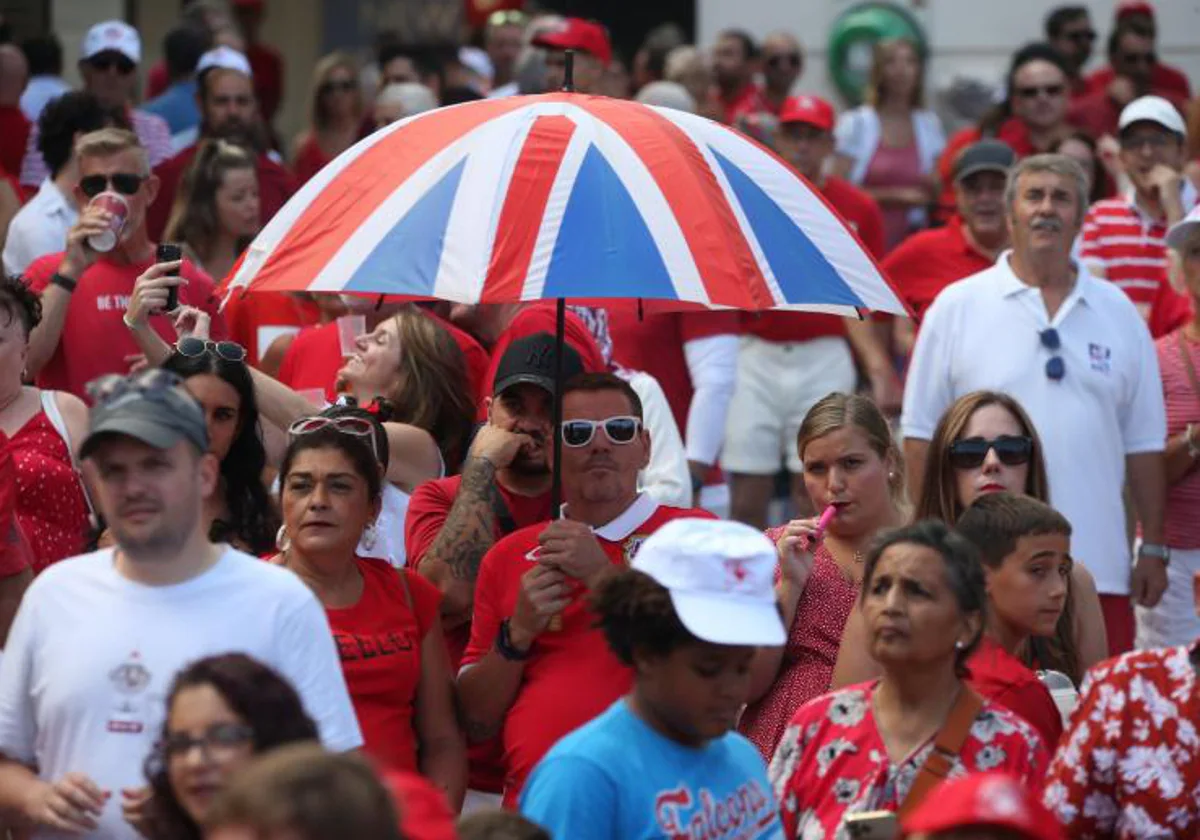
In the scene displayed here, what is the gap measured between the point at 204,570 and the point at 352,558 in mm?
1130

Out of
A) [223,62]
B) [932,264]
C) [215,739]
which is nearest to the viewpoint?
[215,739]

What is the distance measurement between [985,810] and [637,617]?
46.7 inches

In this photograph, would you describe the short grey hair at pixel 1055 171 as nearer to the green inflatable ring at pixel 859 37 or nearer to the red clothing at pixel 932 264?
the red clothing at pixel 932 264

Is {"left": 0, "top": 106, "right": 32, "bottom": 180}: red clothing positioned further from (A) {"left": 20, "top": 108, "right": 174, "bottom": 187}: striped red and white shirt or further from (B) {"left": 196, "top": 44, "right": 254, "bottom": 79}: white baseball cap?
(B) {"left": 196, "top": 44, "right": 254, "bottom": 79}: white baseball cap

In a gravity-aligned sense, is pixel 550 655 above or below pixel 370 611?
below

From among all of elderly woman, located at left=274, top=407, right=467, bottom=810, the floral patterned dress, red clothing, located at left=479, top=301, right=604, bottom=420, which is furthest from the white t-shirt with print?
red clothing, located at left=479, top=301, right=604, bottom=420

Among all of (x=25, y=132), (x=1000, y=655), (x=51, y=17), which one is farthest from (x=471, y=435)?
(x=51, y=17)

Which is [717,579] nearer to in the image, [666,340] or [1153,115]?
[666,340]

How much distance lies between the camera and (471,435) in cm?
785

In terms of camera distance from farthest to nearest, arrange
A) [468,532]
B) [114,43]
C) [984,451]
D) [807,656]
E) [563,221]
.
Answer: [114,43]
[984,451]
[468,532]
[807,656]
[563,221]

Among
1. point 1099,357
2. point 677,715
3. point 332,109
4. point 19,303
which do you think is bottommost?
point 677,715

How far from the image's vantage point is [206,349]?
6.95m

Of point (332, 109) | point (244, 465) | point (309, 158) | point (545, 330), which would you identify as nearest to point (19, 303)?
point (244, 465)

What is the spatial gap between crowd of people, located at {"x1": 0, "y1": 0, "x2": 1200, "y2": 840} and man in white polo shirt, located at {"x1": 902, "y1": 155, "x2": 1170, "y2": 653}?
2 cm
